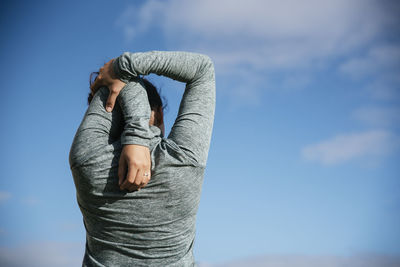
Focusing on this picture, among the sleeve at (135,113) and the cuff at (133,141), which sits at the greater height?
the sleeve at (135,113)

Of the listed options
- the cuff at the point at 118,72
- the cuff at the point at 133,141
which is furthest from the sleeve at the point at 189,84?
the cuff at the point at 133,141

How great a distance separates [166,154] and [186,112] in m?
0.25

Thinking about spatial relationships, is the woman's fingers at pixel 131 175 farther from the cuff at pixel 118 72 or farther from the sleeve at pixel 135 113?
the cuff at pixel 118 72

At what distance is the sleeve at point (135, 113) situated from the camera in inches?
71.2

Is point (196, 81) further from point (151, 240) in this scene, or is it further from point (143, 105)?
point (151, 240)

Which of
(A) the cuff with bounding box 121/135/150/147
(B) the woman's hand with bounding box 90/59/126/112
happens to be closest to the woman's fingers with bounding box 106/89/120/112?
(B) the woman's hand with bounding box 90/59/126/112

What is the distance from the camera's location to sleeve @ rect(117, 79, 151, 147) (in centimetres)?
181

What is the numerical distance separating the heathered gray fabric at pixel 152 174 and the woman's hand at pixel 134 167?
0.04 metres

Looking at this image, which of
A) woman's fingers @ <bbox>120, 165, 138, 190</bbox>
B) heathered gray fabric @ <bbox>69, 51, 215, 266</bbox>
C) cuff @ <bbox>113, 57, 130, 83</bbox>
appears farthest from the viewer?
cuff @ <bbox>113, 57, 130, 83</bbox>

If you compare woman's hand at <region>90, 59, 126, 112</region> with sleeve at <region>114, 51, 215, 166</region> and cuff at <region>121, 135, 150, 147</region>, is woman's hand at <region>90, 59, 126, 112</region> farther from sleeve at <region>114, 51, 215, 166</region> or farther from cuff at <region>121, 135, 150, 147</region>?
cuff at <region>121, 135, 150, 147</region>

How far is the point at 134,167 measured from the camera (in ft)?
5.67

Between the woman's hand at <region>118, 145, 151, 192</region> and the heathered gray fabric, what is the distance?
39mm

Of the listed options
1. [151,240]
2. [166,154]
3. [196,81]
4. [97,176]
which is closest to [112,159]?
[97,176]

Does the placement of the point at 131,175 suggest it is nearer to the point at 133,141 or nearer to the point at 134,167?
the point at 134,167
